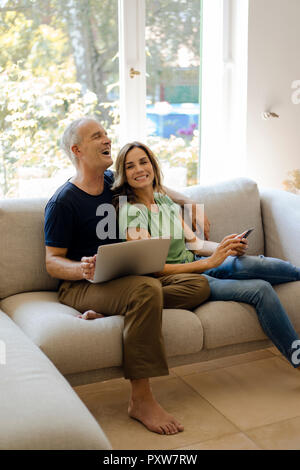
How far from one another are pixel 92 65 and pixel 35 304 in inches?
62.4

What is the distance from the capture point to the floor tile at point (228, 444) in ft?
6.56

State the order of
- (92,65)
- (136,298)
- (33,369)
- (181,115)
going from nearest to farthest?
(33,369), (136,298), (92,65), (181,115)

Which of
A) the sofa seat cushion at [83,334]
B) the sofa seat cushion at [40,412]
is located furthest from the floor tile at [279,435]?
the sofa seat cushion at [40,412]

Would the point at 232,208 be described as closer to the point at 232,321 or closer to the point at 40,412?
the point at 232,321

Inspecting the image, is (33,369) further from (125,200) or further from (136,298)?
(125,200)

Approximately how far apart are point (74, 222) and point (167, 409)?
2.75ft

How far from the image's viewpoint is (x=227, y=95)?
362 cm

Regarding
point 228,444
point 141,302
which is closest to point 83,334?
point 141,302

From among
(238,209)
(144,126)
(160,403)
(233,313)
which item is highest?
(144,126)

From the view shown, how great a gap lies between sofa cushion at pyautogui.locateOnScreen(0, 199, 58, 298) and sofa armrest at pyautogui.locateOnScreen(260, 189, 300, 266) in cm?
110

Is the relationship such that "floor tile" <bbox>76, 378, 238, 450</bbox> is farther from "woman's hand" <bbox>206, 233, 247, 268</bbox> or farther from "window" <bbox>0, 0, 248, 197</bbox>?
"window" <bbox>0, 0, 248, 197</bbox>

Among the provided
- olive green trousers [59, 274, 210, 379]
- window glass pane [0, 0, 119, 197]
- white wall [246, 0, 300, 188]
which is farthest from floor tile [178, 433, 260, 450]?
white wall [246, 0, 300, 188]
